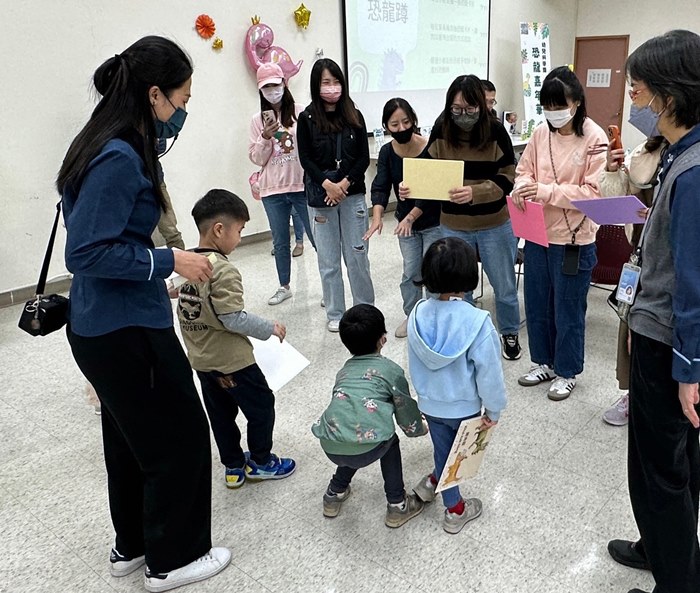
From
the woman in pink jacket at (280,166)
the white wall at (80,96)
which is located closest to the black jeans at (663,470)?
the woman in pink jacket at (280,166)

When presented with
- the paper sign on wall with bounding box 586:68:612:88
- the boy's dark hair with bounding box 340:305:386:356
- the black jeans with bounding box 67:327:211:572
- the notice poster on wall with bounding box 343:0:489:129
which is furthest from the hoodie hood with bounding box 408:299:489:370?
the paper sign on wall with bounding box 586:68:612:88

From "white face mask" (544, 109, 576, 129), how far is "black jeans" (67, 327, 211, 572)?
1.67 metres

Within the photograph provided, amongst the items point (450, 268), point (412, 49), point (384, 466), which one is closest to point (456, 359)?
point (450, 268)

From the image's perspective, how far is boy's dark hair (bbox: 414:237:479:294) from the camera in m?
1.59

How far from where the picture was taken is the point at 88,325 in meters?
1.35

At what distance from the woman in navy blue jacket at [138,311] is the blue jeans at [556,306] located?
1590 millimetres

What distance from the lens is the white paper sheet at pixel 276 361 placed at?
2.00 meters

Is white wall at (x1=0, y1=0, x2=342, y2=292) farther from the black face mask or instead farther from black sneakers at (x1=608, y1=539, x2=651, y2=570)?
black sneakers at (x1=608, y1=539, x2=651, y2=570)

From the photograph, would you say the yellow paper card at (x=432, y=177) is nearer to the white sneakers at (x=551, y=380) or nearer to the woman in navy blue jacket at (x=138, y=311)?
the white sneakers at (x=551, y=380)

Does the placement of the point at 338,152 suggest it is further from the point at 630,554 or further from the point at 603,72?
the point at 603,72

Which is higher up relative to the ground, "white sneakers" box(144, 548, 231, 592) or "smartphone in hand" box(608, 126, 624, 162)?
"smartphone in hand" box(608, 126, 624, 162)

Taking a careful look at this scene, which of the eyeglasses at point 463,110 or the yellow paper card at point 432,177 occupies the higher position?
the eyeglasses at point 463,110

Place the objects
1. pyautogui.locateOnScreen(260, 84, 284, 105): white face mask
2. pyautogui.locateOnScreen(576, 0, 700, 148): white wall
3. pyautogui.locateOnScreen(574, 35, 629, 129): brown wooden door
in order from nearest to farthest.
Result: pyautogui.locateOnScreen(260, 84, 284, 105): white face mask
pyautogui.locateOnScreen(576, 0, 700, 148): white wall
pyautogui.locateOnScreen(574, 35, 629, 129): brown wooden door

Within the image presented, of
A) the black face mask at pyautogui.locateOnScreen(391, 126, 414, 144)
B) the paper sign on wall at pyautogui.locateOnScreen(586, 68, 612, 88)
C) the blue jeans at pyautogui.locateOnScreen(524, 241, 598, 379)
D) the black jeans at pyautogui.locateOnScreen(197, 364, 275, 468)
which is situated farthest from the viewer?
the paper sign on wall at pyautogui.locateOnScreen(586, 68, 612, 88)
